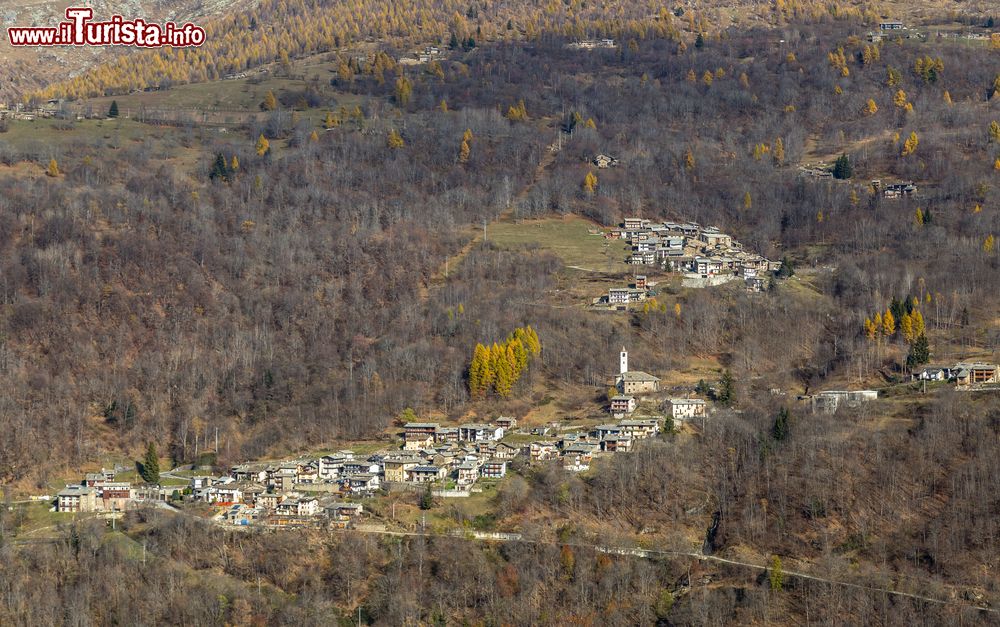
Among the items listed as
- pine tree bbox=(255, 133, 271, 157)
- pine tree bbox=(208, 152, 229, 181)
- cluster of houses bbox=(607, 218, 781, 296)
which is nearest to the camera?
cluster of houses bbox=(607, 218, 781, 296)

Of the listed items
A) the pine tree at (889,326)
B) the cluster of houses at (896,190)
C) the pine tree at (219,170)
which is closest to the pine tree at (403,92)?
the pine tree at (219,170)

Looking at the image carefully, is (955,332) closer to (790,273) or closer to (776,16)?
(790,273)

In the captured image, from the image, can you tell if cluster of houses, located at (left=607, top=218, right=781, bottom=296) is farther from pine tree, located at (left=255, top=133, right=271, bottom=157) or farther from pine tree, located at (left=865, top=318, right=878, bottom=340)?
pine tree, located at (left=255, top=133, right=271, bottom=157)

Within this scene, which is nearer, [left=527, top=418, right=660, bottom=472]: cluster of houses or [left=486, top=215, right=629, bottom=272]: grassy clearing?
[left=527, top=418, right=660, bottom=472]: cluster of houses

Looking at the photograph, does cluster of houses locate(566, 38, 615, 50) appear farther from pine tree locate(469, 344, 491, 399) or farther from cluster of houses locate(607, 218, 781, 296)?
pine tree locate(469, 344, 491, 399)

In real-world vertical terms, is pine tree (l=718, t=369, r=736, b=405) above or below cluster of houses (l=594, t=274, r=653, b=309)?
below

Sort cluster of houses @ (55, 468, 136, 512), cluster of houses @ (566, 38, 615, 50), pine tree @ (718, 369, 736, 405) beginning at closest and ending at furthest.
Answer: cluster of houses @ (55, 468, 136, 512) → pine tree @ (718, 369, 736, 405) → cluster of houses @ (566, 38, 615, 50)

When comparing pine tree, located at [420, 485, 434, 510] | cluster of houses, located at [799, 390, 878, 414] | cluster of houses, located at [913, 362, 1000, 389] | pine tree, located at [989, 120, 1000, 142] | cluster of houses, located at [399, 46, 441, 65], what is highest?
cluster of houses, located at [399, 46, 441, 65]

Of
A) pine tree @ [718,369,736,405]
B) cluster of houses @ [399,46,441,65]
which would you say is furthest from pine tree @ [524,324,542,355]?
cluster of houses @ [399,46,441,65]
